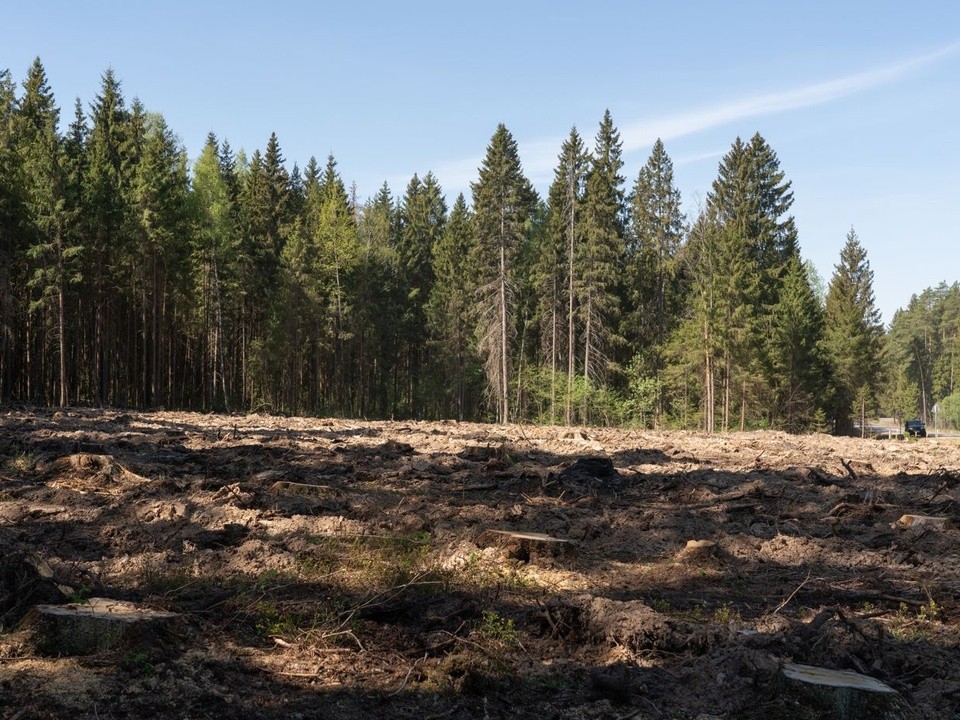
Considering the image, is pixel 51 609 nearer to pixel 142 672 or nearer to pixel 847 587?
pixel 142 672

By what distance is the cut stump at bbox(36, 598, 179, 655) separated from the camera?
18.9ft

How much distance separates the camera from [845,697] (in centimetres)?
534

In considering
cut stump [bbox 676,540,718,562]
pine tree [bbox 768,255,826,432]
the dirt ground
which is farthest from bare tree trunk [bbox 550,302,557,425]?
cut stump [bbox 676,540,718,562]

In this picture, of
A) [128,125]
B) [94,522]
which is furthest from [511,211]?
[94,522]

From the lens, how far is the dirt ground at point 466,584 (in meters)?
5.67

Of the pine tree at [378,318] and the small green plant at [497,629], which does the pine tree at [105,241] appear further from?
the small green plant at [497,629]

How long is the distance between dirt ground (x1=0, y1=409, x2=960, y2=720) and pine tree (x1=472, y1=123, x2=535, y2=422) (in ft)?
96.2

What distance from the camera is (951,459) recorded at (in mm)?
22344

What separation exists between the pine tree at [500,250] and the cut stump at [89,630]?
1559 inches

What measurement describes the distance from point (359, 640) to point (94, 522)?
572cm

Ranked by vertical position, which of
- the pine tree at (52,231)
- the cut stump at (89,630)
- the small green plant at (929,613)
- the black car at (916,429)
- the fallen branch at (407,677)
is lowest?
the black car at (916,429)

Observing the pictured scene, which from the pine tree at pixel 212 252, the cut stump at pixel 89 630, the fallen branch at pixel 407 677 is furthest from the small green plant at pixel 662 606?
the pine tree at pixel 212 252

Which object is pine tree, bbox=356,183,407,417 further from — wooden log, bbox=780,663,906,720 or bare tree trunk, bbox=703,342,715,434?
wooden log, bbox=780,663,906,720

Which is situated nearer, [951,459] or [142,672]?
[142,672]
